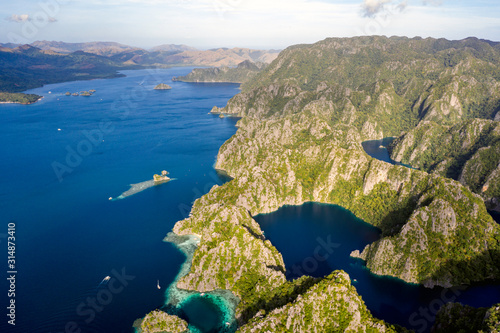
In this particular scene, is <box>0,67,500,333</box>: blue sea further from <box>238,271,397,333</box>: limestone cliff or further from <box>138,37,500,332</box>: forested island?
<box>238,271,397,333</box>: limestone cliff

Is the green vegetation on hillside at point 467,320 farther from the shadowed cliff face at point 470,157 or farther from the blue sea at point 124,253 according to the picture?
the shadowed cliff face at point 470,157

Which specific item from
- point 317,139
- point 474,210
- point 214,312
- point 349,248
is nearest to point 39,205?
point 214,312

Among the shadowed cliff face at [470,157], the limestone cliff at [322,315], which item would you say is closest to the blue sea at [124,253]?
the limestone cliff at [322,315]

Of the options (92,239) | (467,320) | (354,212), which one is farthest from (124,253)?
(467,320)

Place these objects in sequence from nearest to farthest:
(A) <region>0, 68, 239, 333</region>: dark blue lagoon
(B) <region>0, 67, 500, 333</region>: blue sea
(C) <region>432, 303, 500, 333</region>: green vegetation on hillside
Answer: (C) <region>432, 303, 500, 333</region>: green vegetation on hillside, (B) <region>0, 67, 500, 333</region>: blue sea, (A) <region>0, 68, 239, 333</region>: dark blue lagoon

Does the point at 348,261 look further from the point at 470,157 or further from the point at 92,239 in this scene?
the point at 470,157

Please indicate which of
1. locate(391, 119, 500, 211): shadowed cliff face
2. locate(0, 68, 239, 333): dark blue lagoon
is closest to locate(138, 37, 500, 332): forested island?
locate(391, 119, 500, 211): shadowed cliff face

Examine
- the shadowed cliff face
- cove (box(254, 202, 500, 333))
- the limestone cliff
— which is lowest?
cove (box(254, 202, 500, 333))

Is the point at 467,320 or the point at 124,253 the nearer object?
the point at 467,320
